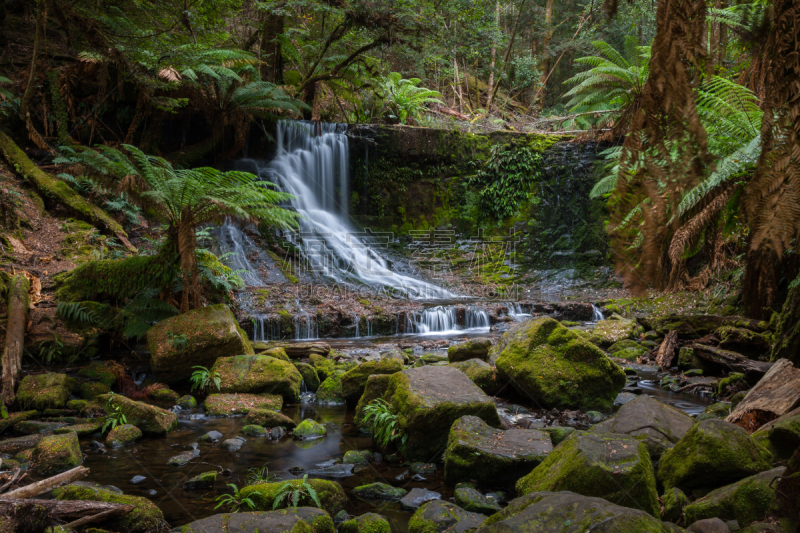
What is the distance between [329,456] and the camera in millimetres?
3707

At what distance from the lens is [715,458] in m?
2.48

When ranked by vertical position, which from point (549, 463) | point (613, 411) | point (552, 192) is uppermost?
point (552, 192)

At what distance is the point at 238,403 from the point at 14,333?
2452mm

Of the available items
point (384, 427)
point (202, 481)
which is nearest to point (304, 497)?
point (202, 481)

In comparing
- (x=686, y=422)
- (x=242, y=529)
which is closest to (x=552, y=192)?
(x=686, y=422)

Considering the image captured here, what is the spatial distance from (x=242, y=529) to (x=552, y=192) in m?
13.3

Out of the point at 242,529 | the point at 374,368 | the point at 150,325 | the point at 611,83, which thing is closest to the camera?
the point at 242,529

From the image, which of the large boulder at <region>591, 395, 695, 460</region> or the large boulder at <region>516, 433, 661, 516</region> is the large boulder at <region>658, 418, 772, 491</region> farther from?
the large boulder at <region>591, 395, 695, 460</region>

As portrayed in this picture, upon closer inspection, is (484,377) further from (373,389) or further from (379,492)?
(379,492)

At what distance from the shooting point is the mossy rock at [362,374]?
495 cm

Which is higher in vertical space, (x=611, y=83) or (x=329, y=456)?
(x=611, y=83)

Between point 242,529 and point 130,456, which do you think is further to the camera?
point 130,456

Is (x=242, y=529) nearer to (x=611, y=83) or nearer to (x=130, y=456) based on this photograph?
(x=130, y=456)

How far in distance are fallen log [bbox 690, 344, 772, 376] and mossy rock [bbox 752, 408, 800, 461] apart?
68.7 inches
